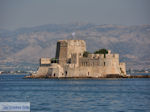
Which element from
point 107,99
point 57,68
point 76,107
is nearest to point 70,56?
point 57,68

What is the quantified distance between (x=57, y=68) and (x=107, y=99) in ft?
139

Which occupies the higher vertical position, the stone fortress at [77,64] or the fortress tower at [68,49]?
the fortress tower at [68,49]

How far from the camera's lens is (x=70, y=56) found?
86.3 m

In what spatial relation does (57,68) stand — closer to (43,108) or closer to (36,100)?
(36,100)

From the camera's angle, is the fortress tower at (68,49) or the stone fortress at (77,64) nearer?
the stone fortress at (77,64)

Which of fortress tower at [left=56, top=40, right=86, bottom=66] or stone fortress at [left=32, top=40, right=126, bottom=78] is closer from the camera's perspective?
stone fortress at [left=32, top=40, right=126, bottom=78]

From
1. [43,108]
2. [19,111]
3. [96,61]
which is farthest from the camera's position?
[96,61]

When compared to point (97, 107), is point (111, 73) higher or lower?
higher

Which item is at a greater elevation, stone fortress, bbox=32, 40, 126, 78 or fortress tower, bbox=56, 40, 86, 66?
fortress tower, bbox=56, 40, 86, 66

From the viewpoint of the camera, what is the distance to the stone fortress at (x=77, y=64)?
8056cm

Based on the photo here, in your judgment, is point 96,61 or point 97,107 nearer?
point 97,107

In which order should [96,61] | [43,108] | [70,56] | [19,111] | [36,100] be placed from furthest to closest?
1. [70,56]
2. [96,61]
3. [36,100]
4. [43,108]
5. [19,111]

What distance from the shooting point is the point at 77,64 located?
8231 centimetres

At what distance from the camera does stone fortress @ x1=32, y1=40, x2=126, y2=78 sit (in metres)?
80.6
